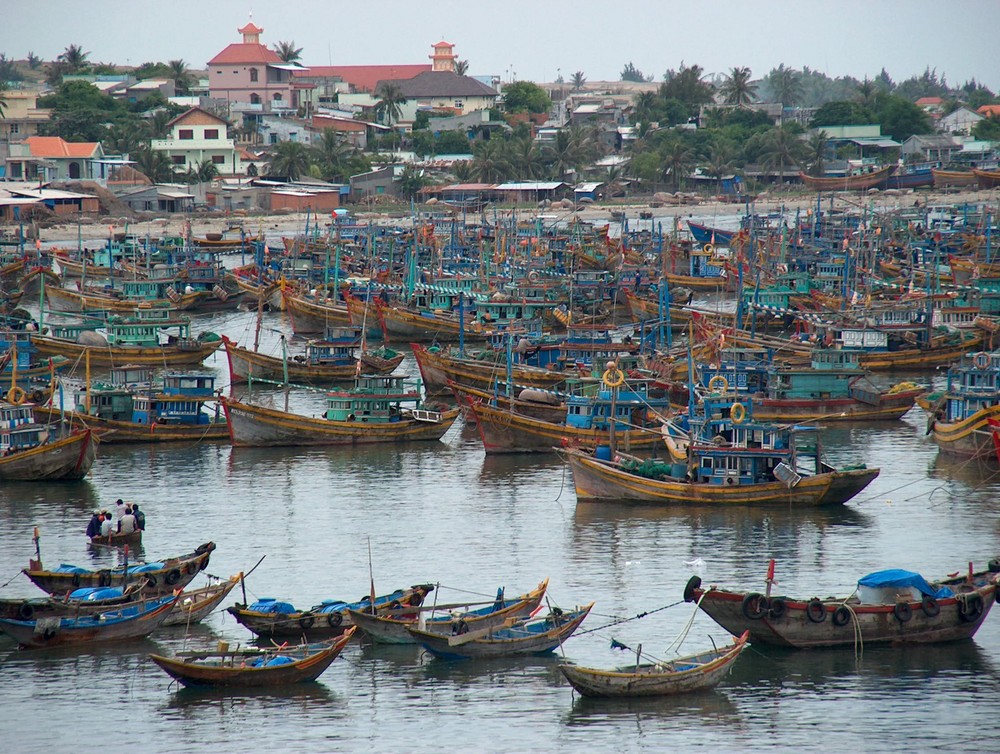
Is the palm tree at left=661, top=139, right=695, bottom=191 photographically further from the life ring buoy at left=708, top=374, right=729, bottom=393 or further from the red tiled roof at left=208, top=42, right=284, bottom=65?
the life ring buoy at left=708, top=374, right=729, bottom=393

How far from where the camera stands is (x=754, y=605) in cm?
3250

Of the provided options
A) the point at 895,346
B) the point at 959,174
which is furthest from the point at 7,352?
the point at 959,174

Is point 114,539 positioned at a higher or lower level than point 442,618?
higher

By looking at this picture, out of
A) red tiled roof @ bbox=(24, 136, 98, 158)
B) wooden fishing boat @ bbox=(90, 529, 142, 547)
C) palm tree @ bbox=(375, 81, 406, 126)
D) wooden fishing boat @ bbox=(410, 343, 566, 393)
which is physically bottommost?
wooden fishing boat @ bbox=(90, 529, 142, 547)

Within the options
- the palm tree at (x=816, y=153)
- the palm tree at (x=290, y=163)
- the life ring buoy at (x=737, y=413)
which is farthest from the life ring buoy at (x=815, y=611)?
the palm tree at (x=816, y=153)

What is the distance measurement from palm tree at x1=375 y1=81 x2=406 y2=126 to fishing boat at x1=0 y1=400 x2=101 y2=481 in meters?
137

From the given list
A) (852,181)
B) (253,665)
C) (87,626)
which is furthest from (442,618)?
(852,181)

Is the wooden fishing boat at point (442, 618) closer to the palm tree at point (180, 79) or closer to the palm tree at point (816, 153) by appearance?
the palm tree at point (816, 153)

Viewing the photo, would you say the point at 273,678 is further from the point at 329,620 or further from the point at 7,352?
the point at 7,352

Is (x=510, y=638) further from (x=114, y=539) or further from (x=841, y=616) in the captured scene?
(x=114, y=539)

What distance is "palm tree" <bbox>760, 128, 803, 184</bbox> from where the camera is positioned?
161 m

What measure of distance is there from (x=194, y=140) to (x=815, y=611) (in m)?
126

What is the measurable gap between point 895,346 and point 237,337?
120ft

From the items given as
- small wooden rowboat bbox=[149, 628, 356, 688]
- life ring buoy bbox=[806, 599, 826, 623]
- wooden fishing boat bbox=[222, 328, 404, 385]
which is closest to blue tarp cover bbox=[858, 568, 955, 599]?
life ring buoy bbox=[806, 599, 826, 623]
